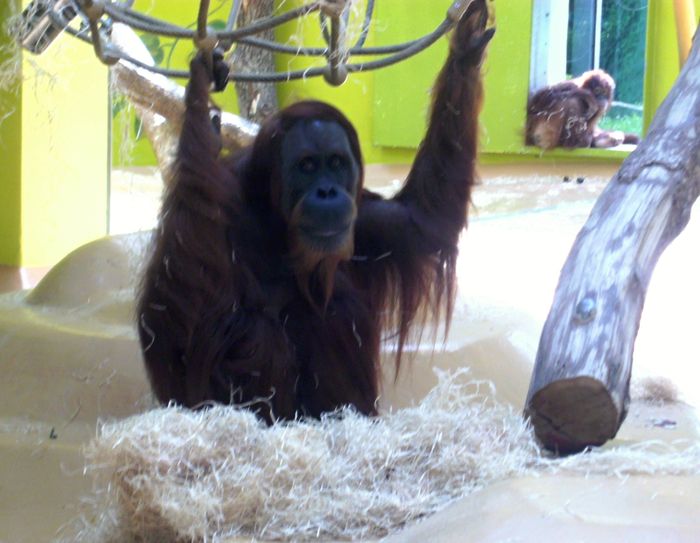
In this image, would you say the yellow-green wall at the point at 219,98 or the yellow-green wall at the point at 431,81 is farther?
the yellow-green wall at the point at 431,81

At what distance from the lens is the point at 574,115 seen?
10.3 m

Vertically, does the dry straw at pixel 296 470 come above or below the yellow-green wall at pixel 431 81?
below

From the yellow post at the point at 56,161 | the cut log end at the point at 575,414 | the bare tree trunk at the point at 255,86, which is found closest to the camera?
the cut log end at the point at 575,414

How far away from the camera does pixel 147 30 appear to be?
123 inches

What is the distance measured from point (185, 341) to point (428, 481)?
1.08m

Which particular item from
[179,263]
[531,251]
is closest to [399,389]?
[179,263]

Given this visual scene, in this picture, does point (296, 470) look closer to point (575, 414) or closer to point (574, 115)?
point (575, 414)

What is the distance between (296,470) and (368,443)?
0.23m

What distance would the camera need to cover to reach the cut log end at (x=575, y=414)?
2.67m

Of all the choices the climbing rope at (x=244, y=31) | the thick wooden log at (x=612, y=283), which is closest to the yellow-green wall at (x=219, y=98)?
the climbing rope at (x=244, y=31)

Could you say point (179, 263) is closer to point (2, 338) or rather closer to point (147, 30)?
point (147, 30)

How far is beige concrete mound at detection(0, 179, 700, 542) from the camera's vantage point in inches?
90.2

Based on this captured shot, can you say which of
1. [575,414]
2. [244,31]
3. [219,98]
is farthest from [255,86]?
[575,414]

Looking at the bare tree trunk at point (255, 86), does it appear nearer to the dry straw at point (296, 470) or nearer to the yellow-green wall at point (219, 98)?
the yellow-green wall at point (219, 98)
